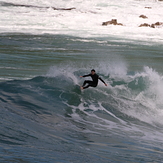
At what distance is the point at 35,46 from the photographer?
24281mm

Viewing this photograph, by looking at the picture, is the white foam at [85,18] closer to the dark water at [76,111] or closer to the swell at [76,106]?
the dark water at [76,111]

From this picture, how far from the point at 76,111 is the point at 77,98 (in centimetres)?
149

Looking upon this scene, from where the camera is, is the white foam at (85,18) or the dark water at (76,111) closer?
the dark water at (76,111)

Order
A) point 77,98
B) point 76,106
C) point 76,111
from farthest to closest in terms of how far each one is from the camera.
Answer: point 77,98
point 76,106
point 76,111

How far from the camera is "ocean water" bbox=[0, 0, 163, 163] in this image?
737 cm

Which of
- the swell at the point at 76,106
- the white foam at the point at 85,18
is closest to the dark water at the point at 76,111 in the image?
the swell at the point at 76,106

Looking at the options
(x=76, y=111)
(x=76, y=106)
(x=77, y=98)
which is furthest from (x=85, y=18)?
(x=76, y=111)

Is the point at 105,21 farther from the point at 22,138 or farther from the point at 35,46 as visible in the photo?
the point at 22,138

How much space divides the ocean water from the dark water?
0.02 meters

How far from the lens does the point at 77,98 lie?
12.8 meters

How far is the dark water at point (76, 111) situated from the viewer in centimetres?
721

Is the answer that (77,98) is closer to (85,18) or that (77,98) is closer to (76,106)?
(76,106)

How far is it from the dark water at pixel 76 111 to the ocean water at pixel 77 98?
21 mm

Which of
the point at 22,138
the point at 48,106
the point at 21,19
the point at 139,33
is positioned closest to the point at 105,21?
the point at 139,33
